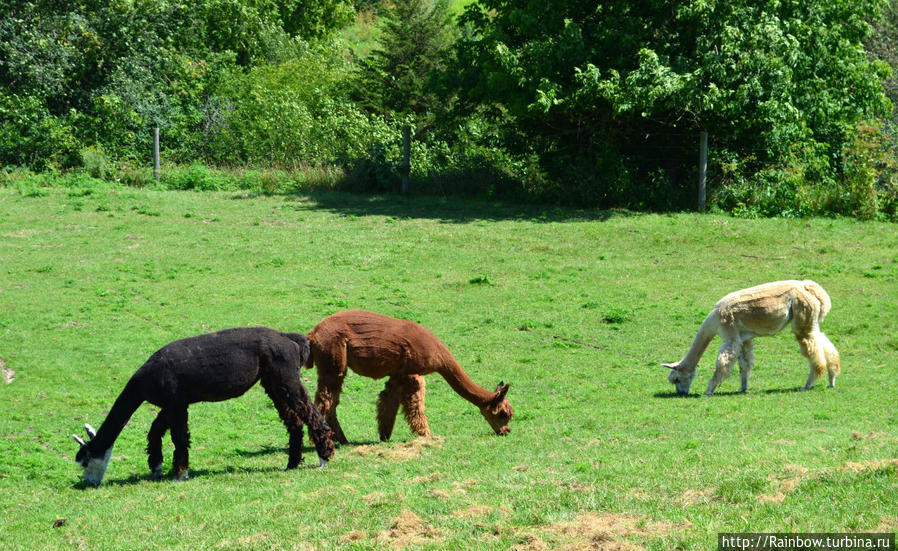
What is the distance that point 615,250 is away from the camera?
79.4 feet

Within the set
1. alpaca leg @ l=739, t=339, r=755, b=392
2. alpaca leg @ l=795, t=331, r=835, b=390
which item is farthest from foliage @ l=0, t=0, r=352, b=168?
alpaca leg @ l=795, t=331, r=835, b=390

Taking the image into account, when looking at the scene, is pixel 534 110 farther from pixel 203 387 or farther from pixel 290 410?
pixel 203 387

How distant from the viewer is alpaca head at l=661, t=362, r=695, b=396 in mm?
13594

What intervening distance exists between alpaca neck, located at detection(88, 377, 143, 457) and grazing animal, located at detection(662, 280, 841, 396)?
276 inches

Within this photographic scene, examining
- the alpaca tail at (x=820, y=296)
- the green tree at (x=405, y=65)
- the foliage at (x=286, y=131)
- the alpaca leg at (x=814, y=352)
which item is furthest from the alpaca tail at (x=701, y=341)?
the green tree at (x=405, y=65)

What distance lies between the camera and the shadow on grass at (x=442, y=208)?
27812 millimetres

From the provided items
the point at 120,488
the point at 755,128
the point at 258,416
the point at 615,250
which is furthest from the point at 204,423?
the point at 755,128

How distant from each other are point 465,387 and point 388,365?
95 centimetres

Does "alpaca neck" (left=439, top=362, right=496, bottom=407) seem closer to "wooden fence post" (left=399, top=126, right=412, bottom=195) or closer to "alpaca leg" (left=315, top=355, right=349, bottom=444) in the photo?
"alpaca leg" (left=315, top=355, right=349, bottom=444)

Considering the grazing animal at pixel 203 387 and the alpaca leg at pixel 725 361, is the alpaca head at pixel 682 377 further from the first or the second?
the grazing animal at pixel 203 387

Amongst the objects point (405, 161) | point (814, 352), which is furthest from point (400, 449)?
point (405, 161)

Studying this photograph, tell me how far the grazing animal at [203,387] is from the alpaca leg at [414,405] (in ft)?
4.44

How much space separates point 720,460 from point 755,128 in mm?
20249

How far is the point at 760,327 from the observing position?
13469 mm
